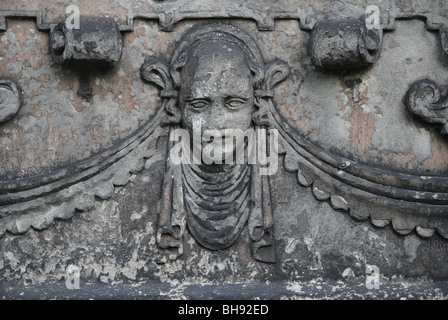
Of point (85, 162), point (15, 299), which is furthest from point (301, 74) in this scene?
point (15, 299)

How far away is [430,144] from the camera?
13.6 feet

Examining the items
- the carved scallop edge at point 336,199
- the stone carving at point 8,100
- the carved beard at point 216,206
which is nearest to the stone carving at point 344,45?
the carved scallop edge at point 336,199

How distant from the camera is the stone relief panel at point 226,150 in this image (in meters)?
4.07

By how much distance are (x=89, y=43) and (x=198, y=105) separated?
2.02 feet

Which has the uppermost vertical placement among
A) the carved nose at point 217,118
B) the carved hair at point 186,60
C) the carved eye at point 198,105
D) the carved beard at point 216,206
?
the carved hair at point 186,60

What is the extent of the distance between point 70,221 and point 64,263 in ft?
0.70

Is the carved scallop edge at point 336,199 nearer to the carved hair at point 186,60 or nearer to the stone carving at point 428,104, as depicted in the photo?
the carved hair at point 186,60

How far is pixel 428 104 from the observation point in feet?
13.4

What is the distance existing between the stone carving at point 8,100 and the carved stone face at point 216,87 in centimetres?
84

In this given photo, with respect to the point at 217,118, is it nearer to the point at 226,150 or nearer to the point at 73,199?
the point at 226,150

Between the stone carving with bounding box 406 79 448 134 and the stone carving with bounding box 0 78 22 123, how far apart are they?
1990 millimetres

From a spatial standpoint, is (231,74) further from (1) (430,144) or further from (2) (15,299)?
(2) (15,299)

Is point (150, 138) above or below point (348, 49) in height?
below

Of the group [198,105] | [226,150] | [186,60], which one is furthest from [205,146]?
[186,60]
